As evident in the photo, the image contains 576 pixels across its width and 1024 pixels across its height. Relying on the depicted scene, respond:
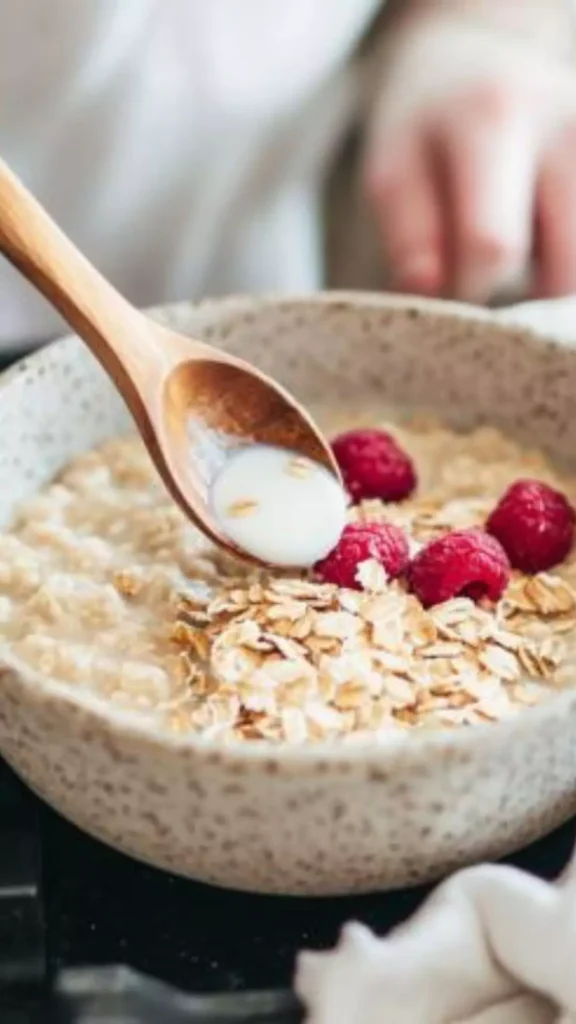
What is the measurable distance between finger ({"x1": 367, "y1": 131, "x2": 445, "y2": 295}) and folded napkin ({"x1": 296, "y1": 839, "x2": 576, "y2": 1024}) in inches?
14.5

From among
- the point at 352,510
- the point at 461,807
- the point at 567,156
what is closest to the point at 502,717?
the point at 461,807

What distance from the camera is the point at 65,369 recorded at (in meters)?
0.77

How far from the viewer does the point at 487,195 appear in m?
0.84

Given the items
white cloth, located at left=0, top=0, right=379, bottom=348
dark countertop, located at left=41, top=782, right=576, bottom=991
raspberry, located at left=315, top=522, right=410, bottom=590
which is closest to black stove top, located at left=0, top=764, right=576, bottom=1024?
dark countertop, located at left=41, top=782, right=576, bottom=991

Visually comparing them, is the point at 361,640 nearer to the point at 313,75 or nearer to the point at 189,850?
the point at 189,850

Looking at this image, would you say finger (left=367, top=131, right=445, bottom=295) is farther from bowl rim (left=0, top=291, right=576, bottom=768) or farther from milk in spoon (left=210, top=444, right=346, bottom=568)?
bowl rim (left=0, top=291, right=576, bottom=768)

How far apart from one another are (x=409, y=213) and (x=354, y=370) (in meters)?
0.10

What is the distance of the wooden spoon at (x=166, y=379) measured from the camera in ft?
2.24

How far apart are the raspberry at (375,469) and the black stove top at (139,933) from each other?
0.16 meters

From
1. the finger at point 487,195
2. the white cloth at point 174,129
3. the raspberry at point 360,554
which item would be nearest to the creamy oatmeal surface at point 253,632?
the raspberry at point 360,554

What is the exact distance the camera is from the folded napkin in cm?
52

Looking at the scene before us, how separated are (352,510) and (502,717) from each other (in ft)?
0.49

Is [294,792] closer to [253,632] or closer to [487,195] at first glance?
[253,632]

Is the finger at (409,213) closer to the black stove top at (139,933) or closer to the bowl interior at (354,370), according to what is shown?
the bowl interior at (354,370)
